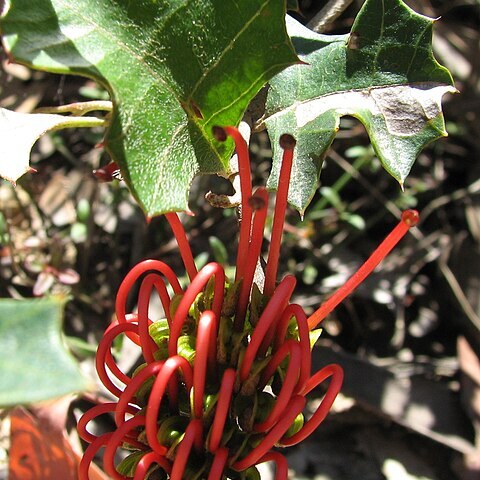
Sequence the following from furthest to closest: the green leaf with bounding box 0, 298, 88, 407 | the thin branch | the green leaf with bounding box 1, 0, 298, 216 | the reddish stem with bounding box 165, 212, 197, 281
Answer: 1. the thin branch
2. the reddish stem with bounding box 165, 212, 197, 281
3. the green leaf with bounding box 1, 0, 298, 216
4. the green leaf with bounding box 0, 298, 88, 407

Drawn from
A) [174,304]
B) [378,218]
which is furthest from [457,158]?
[174,304]

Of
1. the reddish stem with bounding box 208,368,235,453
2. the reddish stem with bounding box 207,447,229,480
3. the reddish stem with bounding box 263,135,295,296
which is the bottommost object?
the reddish stem with bounding box 207,447,229,480

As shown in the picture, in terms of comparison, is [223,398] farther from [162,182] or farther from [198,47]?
[198,47]

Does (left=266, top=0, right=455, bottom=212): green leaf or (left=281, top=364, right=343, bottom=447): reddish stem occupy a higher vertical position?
(left=266, top=0, right=455, bottom=212): green leaf

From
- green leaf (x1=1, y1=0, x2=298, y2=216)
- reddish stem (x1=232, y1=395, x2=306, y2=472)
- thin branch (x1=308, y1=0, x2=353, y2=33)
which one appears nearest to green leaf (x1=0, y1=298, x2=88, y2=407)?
green leaf (x1=1, y1=0, x2=298, y2=216)

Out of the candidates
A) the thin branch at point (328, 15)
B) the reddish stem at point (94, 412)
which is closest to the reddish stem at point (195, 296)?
the reddish stem at point (94, 412)

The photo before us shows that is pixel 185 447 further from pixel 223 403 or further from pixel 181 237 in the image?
pixel 181 237

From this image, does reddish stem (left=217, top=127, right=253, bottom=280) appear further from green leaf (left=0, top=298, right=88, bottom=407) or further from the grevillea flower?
green leaf (left=0, top=298, right=88, bottom=407)
